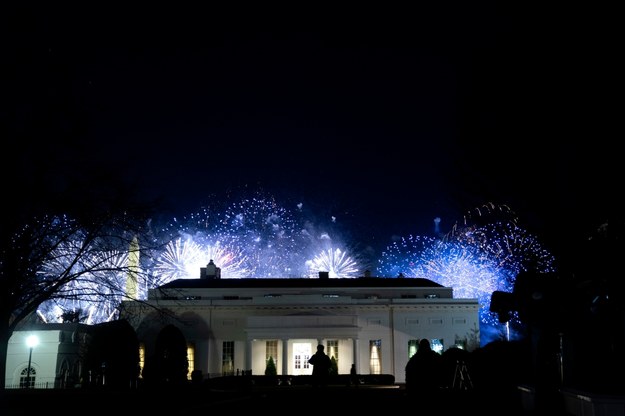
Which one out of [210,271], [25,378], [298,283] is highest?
[210,271]

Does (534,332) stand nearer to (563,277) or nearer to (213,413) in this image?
(563,277)

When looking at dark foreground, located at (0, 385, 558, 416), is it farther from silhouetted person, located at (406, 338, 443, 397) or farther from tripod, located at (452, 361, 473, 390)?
tripod, located at (452, 361, 473, 390)

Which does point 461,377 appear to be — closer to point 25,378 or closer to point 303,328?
point 303,328

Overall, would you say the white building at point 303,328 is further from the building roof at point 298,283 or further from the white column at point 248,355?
the building roof at point 298,283

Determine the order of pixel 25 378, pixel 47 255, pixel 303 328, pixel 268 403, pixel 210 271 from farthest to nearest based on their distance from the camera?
pixel 210 271
pixel 303 328
pixel 25 378
pixel 47 255
pixel 268 403

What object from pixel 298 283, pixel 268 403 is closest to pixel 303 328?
pixel 298 283

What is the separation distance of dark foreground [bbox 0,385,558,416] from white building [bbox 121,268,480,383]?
106ft

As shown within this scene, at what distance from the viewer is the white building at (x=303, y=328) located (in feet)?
173

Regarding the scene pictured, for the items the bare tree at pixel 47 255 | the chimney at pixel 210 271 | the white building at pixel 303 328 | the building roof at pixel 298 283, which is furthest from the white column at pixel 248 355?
the bare tree at pixel 47 255

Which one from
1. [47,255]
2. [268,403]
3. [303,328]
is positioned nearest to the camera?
[268,403]

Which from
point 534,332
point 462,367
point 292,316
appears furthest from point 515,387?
point 292,316

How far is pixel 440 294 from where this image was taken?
195 feet

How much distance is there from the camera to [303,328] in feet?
173

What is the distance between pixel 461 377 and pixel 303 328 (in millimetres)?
29846
